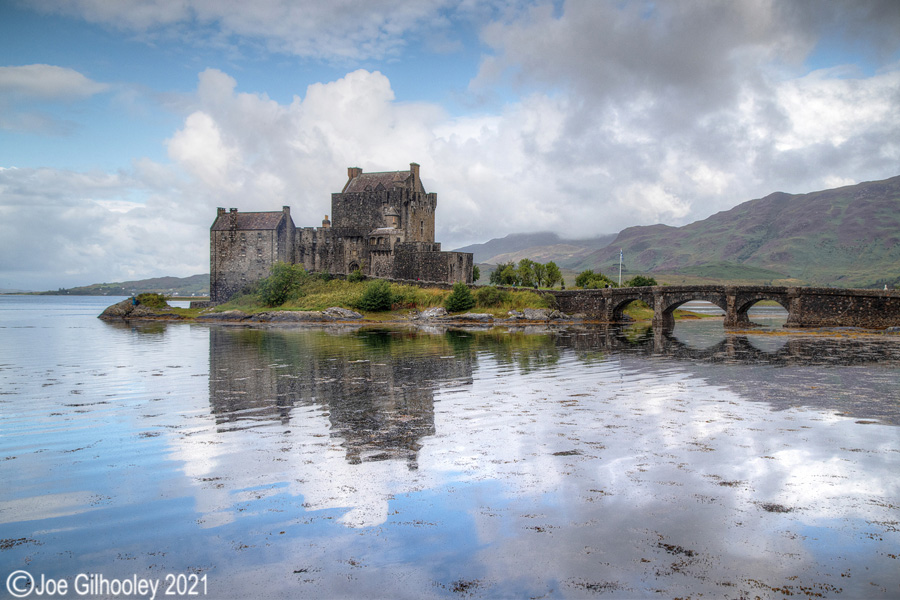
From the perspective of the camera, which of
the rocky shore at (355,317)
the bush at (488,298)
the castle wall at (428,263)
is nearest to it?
the rocky shore at (355,317)

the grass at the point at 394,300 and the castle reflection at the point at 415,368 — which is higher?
the grass at the point at 394,300

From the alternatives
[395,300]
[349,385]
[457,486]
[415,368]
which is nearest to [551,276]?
[395,300]

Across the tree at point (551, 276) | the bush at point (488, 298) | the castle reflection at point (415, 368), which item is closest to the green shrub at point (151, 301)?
the castle reflection at point (415, 368)

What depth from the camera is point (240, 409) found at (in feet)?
55.1

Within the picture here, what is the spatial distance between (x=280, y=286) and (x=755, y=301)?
178 ft

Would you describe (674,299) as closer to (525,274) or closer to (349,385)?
(525,274)

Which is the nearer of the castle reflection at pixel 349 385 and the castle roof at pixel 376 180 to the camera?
the castle reflection at pixel 349 385

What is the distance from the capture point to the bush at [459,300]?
67.3 meters

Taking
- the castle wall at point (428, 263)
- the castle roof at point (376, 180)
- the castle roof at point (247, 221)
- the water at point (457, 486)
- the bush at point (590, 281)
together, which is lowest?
the water at point (457, 486)

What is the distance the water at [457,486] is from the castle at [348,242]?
174 ft

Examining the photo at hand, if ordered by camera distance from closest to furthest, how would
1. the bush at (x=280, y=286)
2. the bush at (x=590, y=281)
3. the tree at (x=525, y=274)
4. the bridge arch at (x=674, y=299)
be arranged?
1. the bridge arch at (x=674, y=299)
2. the bush at (x=280, y=286)
3. the tree at (x=525, y=274)
4. the bush at (x=590, y=281)

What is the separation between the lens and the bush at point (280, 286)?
236ft

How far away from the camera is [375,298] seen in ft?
224

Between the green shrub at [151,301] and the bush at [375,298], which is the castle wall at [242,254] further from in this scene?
the bush at [375,298]
